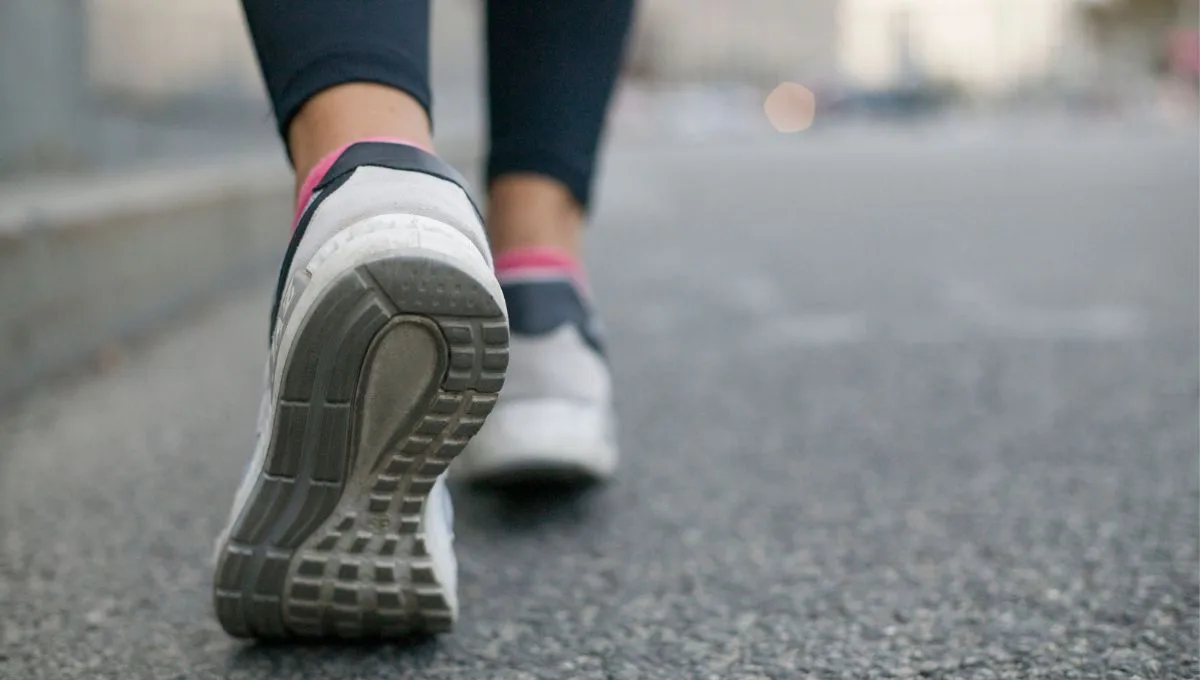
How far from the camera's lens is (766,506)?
118 cm

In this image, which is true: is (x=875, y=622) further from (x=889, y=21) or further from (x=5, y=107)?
(x=889, y=21)

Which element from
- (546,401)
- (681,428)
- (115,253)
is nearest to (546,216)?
(546,401)

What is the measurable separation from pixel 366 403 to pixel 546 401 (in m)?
0.37

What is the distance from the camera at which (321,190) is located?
751mm

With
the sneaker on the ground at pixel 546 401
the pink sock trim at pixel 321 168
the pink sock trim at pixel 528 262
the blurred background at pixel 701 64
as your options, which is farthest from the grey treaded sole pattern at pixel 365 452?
the blurred background at pixel 701 64

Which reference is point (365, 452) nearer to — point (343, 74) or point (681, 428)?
point (343, 74)

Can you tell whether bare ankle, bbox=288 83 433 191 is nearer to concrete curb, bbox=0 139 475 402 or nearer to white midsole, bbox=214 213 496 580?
white midsole, bbox=214 213 496 580

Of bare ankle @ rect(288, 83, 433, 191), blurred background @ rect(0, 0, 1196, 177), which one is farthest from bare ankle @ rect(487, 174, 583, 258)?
blurred background @ rect(0, 0, 1196, 177)

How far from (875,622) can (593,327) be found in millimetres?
383

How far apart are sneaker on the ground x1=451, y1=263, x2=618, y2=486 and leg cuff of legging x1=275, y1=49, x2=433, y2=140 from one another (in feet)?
1.04

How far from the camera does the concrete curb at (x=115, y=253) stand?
61.7 inches

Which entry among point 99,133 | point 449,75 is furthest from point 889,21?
point 99,133

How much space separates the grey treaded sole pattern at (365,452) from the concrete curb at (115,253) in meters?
0.85

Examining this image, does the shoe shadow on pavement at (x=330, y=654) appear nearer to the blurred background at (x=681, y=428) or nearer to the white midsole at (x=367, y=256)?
the blurred background at (x=681, y=428)
